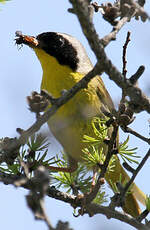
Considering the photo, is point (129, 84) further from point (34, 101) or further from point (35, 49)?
point (35, 49)

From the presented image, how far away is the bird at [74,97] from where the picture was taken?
142 inches

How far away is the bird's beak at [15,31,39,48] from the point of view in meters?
3.89

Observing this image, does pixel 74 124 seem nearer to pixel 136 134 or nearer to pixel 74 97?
pixel 74 97

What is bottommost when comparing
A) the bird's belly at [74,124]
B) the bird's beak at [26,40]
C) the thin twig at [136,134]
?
the thin twig at [136,134]

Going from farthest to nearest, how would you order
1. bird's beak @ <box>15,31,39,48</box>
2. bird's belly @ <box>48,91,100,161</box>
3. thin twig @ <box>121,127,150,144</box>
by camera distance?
bird's beak @ <box>15,31,39,48</box>
bird's belly @ <box>48,91,100,161</box>
thin twig @ <box>121,127,150,144</box>

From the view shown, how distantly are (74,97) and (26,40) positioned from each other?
0.87 metres

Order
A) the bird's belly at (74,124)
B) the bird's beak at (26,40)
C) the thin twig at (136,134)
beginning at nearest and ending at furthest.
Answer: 1. the thin twig at (136,134)
2. the bird's belly at (74,124)
3. the bird's beak at (26,40)

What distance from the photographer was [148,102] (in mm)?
2047

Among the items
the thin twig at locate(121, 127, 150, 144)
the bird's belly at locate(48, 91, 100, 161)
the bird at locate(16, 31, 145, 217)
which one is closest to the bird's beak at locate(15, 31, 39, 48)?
the bird at locate(16, 31, 145, 217)

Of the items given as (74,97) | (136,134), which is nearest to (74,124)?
(74,97)

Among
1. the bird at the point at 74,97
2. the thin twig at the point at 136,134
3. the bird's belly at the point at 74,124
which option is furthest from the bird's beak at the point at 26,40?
the thin twig at the point at 136,134

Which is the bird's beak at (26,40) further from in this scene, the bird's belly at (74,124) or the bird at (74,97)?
the bird's belly at (74,124)

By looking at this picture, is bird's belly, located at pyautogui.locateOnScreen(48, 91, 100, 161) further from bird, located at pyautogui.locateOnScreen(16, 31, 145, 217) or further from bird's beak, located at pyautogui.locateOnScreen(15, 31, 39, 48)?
bird's beak, located at pyautogui.locateOnScreen(15, 31, 39, 48)

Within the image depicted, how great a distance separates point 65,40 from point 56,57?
307 mm
